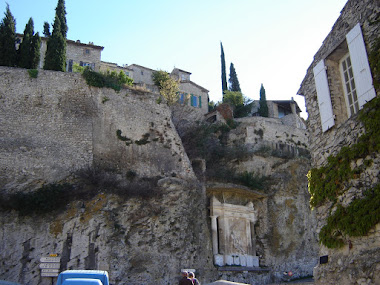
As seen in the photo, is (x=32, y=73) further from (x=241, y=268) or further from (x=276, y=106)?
(x=276, y=106)

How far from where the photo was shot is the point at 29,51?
78.4 ft

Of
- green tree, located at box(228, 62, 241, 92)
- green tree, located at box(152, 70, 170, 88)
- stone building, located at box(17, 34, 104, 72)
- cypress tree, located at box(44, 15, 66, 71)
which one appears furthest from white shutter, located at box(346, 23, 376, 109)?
green tree, located at box(228, 62, 241, 92)

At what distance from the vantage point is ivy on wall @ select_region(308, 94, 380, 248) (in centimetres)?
817

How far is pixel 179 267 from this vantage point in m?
18.8

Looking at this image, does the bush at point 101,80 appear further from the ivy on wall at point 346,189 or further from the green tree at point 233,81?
the green tree at point 233,81

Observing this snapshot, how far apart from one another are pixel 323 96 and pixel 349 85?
0.66 meters

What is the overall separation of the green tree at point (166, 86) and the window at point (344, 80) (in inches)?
730

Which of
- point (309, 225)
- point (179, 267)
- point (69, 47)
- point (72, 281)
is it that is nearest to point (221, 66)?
point (69, 47)

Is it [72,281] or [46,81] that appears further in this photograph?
[46,81]

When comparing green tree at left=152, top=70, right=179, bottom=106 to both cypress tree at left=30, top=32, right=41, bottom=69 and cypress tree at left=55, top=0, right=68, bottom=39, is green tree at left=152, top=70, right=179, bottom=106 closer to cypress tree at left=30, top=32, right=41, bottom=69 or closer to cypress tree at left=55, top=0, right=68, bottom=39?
cypress tree at left=55, top=0, right=68, bottom=39

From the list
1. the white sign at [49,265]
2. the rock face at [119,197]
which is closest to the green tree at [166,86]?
the rock face at [119,197]

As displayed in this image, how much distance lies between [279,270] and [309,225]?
3590mm

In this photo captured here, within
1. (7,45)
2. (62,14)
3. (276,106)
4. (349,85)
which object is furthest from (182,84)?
(349,85)

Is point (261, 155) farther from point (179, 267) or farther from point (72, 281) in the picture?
point (72, 281)
